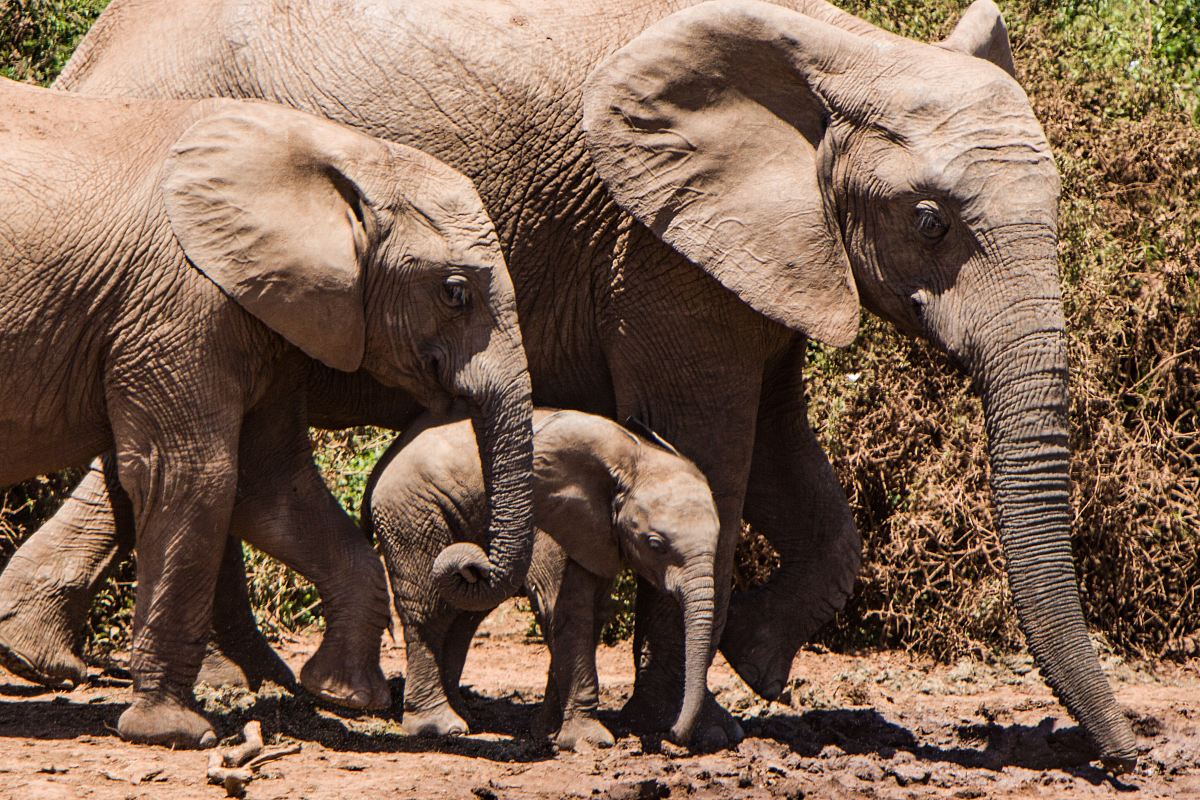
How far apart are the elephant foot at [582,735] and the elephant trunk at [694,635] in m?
0.32

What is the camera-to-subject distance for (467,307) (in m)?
6.61

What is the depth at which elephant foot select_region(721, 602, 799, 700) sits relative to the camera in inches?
307

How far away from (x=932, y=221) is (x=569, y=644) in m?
1.93

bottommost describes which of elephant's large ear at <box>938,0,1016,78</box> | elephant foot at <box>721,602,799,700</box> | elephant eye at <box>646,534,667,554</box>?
elephant foot at <box>721,602,799,700</box>

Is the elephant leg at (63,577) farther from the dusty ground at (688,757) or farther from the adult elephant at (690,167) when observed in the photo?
the adult elephant at (690,167)

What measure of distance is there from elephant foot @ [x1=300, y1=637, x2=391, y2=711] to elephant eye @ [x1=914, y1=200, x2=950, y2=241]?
7.72 feet

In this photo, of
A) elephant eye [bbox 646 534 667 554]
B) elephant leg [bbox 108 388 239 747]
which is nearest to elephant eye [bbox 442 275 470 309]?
elephant leg [bbox 108 388 239 747]

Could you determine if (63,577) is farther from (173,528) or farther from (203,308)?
(203,308)

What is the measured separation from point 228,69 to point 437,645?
2226 mm

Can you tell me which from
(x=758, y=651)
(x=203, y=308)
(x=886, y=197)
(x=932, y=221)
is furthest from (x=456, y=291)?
(x=758, y=651)

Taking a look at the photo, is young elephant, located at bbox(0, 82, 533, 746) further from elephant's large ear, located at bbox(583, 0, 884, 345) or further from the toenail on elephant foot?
elephant's large ear, located at bbox(583, 0, 884, 345)

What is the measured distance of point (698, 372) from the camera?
7.23 meters

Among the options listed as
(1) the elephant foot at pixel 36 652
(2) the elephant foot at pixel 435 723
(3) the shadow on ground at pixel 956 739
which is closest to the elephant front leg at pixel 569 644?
(2) the elephant foot at pixel 435 723

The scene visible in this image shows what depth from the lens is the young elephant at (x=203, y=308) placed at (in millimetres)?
6414
